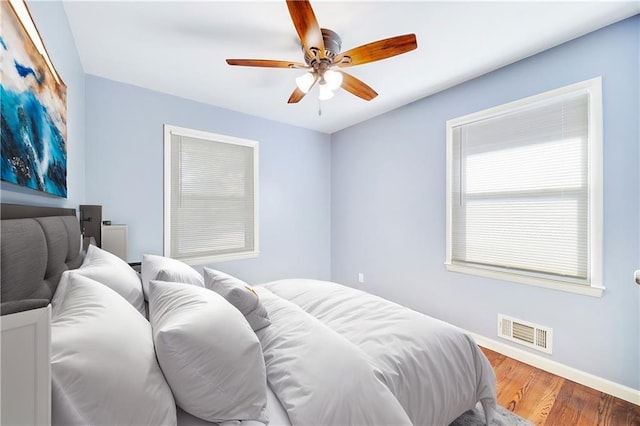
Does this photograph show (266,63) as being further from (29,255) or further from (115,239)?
(115,239)

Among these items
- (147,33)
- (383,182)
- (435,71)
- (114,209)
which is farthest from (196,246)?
(435,71)

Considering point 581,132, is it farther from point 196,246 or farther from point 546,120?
point 196,246

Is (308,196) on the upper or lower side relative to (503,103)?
lower

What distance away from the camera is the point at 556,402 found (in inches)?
68.7

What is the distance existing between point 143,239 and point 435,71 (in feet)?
10.5

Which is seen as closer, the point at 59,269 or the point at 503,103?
the point at 59,269

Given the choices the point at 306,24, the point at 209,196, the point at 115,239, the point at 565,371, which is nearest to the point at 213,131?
the point at 209,196

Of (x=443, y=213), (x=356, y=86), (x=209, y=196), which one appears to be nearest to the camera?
(x=356, y=86)

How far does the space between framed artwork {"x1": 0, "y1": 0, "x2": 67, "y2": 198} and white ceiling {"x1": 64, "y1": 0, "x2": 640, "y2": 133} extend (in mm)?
771

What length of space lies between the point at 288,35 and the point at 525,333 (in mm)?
2969

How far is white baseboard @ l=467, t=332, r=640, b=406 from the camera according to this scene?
174 centimetres

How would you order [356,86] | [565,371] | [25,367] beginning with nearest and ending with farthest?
[25,367] < [565,371] < [356,86]

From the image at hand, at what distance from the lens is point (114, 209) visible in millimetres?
2498

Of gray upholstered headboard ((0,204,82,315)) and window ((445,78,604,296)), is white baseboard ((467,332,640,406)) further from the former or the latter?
gray upholstered headboard ((0,204,82,315))
